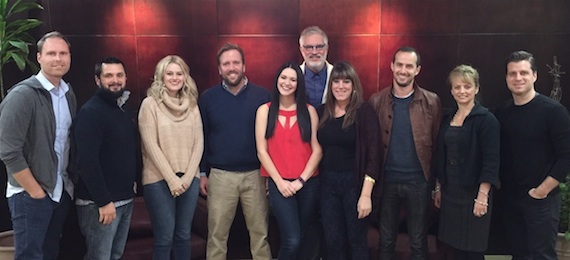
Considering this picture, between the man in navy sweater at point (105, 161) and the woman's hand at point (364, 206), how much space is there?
1339mm

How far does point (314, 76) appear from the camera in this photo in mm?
3131

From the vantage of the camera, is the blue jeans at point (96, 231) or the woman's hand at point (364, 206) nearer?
the blue jeans at point (96, 231)

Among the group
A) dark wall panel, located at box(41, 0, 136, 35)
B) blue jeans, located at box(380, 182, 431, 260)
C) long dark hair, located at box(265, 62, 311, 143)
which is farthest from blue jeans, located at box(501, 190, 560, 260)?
dark wall panel, located at box(41, 0, 136, 35)

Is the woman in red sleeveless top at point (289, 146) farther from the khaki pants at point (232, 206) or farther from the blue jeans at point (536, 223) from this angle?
the blue jeans at point (536, 223)

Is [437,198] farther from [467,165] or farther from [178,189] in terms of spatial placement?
[178,189]

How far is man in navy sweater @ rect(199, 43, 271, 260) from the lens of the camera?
281cm

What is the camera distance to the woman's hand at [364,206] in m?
2.70

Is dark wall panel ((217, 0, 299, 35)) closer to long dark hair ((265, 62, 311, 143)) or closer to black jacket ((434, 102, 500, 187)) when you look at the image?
long dark hair ((265, 62, 311, 143))

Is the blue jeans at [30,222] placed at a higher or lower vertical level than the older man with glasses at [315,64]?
lower

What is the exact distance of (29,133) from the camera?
91.7 inches

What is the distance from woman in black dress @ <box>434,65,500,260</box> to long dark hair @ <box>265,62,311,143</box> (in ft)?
2.64

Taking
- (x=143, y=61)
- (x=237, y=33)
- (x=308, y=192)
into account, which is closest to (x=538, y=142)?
(x=308, y=192)

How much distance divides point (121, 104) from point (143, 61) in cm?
178

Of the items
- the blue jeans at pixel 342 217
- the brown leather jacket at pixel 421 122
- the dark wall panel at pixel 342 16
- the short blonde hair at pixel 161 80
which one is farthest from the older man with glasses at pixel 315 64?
the dark wall panel at pixel 342 16
